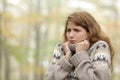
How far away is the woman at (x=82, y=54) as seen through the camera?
315cm

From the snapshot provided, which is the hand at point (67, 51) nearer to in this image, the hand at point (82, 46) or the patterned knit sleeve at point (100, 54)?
the hand at point (82, 46)

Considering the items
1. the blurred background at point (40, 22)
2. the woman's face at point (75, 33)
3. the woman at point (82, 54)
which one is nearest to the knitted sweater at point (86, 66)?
the woman at point (82, 54)

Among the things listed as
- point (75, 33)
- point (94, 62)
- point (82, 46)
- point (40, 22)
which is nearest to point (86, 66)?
point (94, 62)

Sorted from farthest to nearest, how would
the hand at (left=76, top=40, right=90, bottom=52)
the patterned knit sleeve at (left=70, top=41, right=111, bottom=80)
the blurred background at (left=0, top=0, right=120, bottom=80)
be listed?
the blurred background at (left=0, top=0, right=120, bottom=80), the hand at (left=76, top=40, right=90, bottom=52), the patterned knit sleeve at (left=70, top=41, right=111, bottom=80)

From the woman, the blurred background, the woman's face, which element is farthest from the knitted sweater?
the blurred background

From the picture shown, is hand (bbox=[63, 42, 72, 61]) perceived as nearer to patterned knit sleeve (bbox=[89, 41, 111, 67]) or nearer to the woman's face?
the woman's face

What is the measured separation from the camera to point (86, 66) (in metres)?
3.16

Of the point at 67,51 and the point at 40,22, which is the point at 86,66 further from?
the point at 40,22

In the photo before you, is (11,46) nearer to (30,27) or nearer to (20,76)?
(30,27)

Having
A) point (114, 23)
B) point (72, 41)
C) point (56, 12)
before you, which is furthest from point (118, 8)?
point (72, 41)

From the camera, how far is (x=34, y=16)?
17047 mm

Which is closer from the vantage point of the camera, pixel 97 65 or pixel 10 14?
pixel 97 65

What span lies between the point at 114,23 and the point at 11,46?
4.60m

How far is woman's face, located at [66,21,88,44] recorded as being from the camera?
3365 millimetres
